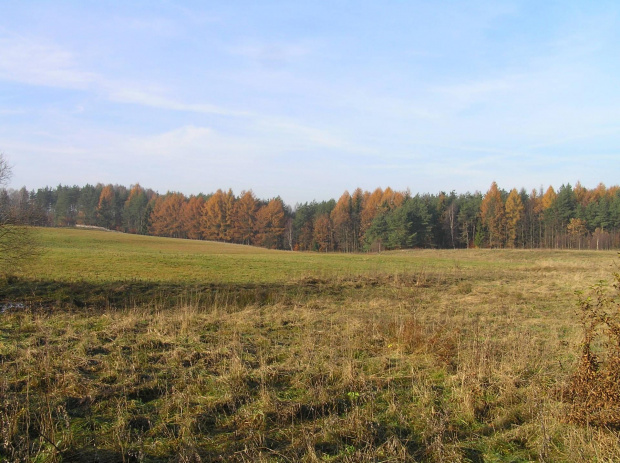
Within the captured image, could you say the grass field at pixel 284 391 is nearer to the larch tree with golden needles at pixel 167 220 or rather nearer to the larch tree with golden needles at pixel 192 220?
the larch tree with golden needles at pixel 192 220

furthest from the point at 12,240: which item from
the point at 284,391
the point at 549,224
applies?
the point at 549,224

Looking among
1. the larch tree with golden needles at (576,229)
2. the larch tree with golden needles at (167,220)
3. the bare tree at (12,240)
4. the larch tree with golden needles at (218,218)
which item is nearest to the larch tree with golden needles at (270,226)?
the larch tree with golden needles at (218,218)

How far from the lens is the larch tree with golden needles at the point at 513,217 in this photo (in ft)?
274

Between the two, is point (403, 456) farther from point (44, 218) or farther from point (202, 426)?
point (44, 218)

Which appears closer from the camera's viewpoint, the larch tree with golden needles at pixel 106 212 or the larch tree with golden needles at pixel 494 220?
the larch tree with golden needles at pixel 494 220

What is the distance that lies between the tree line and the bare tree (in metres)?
60.0

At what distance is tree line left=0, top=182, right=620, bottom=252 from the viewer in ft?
269

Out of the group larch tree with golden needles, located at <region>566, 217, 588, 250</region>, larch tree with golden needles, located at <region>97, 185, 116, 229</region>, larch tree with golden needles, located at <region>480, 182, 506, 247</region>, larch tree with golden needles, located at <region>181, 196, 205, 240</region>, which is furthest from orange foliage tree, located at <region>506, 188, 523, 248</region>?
larch tree with golden needles, located at <region>97, 185, 116, 229</region>

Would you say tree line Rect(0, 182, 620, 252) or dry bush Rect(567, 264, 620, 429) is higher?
tree line Rect(0, 182, 620, 252)

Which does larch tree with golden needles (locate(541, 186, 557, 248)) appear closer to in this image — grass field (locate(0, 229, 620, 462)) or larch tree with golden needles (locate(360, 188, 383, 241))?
larch tree with golden needles (locate(360, 188, 383, 241))

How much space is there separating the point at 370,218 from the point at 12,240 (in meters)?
83.4

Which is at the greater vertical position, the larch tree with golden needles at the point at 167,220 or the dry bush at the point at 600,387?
the larch tree with golden needles at the point at 167,220

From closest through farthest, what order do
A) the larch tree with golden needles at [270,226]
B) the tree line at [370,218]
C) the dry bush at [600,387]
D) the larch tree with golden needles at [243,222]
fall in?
the dry bush at [600,387] → the tree line at [370,218] → the larch tree with golden needles at [270,226] → the larch tree with golden needles at [243,222]

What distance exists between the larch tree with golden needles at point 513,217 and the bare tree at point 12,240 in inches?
3361
